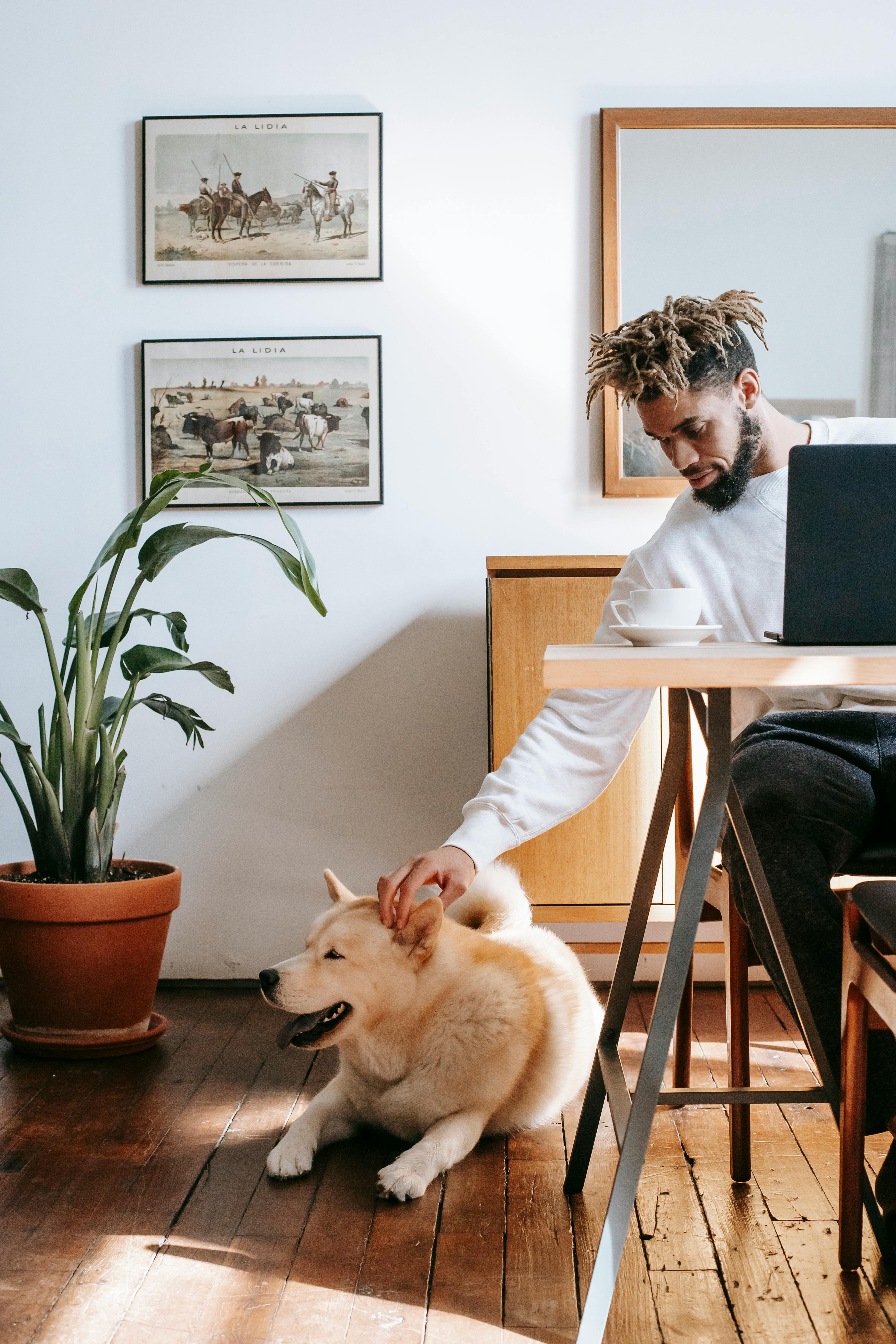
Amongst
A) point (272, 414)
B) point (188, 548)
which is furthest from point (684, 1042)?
point (272, 414)

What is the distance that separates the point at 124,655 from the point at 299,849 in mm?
753

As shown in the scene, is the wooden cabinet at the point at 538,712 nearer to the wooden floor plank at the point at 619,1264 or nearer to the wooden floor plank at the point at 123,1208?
the wooden floor plank at the point at 619,1264

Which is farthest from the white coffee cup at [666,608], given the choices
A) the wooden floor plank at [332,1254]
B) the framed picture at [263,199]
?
the framed picture at [263,199]

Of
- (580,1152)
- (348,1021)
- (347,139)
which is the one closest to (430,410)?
(347,139)

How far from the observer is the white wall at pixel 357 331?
2.67 m

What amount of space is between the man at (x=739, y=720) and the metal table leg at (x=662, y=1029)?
10.1 inches

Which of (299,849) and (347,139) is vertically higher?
(347,139)

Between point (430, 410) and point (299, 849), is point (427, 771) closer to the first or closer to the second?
point (299, 849)

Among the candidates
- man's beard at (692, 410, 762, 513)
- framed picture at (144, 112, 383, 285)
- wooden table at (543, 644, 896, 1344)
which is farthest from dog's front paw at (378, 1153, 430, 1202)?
framed picture at (144, 112, 383, 285)

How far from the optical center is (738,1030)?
64.0 inches

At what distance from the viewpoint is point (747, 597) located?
1767mm

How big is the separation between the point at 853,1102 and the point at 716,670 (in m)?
0.60

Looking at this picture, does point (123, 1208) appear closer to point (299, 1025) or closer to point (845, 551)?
point (299, 1025)

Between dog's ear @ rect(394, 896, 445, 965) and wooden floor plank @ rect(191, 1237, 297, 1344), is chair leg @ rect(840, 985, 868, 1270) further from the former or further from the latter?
wooden floor plank @ rect(191, 1237, 297, 1344)
